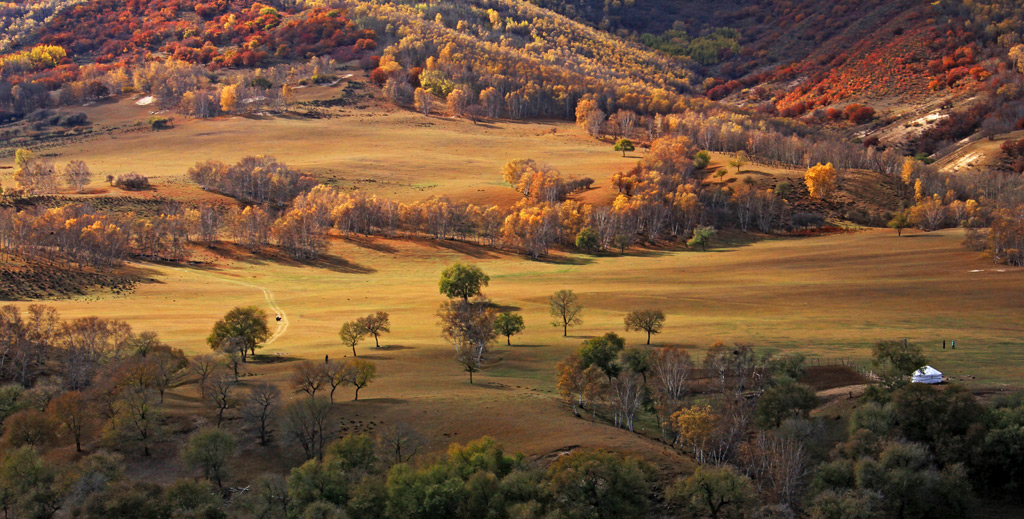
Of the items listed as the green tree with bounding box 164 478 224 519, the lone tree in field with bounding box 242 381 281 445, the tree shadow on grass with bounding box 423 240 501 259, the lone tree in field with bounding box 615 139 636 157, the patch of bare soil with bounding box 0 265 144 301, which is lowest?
the green tree with bounding box 164 478 224 519

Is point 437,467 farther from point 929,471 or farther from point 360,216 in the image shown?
point 360,216

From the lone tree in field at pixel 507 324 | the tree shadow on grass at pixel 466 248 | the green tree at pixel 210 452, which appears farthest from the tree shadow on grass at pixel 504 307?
the green tree at pixel 210 452

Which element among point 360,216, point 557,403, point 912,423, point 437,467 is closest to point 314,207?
point 360,216

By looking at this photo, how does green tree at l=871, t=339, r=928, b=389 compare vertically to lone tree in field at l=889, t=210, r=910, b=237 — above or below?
below

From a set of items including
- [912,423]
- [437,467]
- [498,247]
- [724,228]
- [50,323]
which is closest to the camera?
[437,467]

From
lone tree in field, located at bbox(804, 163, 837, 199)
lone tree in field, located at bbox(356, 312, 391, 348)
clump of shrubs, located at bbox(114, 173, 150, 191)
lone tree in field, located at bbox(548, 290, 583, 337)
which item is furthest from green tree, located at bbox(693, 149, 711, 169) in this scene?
clump of shrubs, located at bbox(114, 173, 150, 191)

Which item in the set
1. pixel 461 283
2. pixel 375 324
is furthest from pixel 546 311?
pixel 375 324

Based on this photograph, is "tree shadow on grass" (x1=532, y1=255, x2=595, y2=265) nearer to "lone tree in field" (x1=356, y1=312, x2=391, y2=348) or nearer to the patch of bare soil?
"lone tree in field" (x1=356, y1=312, x2=391, y2=348)
